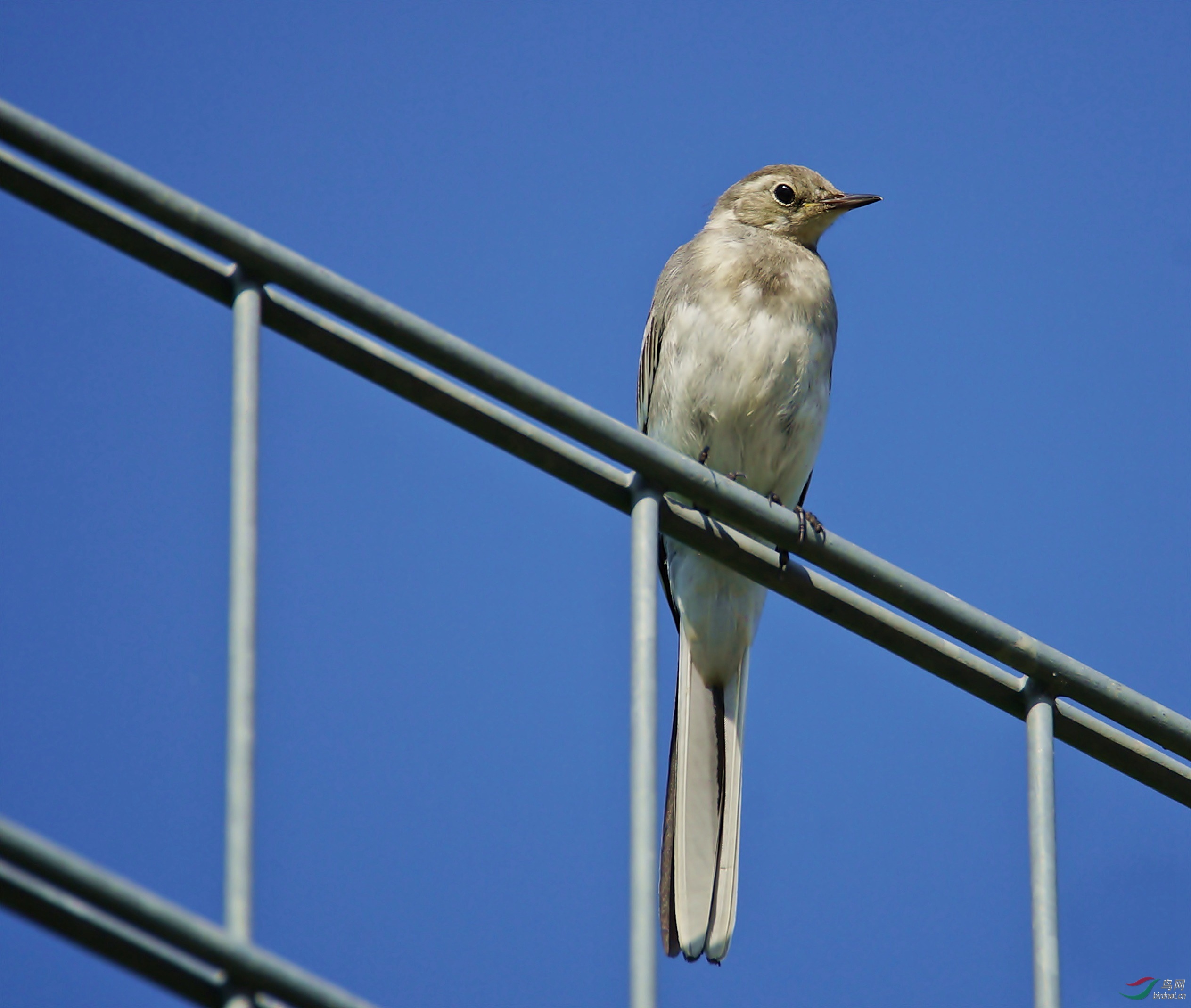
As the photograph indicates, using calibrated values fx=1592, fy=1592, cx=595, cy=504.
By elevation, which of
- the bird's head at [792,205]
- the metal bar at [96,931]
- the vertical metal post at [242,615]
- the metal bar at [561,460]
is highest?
the bird's head at [792,205]

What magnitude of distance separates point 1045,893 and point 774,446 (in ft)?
12.3

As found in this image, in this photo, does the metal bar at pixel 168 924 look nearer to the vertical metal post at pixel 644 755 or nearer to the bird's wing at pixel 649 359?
the vertical metal post at pixel 644 755

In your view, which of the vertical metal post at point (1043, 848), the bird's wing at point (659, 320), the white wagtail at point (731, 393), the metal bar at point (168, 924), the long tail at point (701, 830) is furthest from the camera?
the bird's wing at point (659, 320)

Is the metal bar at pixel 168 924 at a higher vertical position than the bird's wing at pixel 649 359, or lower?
lower

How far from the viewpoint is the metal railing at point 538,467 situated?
216 centimetres

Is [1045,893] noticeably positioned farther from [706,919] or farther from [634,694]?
[706,919]

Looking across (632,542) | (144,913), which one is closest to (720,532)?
(632,542)

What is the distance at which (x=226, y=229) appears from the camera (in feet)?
9.27

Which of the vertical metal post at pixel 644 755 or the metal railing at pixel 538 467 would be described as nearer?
the metal railing at pixel 538 467

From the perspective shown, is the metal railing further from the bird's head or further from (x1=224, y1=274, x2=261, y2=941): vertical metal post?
the bird's head

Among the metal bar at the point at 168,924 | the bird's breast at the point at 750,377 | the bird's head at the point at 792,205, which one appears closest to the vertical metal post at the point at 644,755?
the metal bar at the point at 168,924

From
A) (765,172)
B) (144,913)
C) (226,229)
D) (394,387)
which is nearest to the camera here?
(144,913)

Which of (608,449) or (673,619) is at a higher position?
(673,619)

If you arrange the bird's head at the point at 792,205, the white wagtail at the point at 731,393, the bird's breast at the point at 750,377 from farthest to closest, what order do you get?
the bird's head at the point at 792,205, the bird's breast at the point at 750,377, the white wagtail at the point at 731,393
